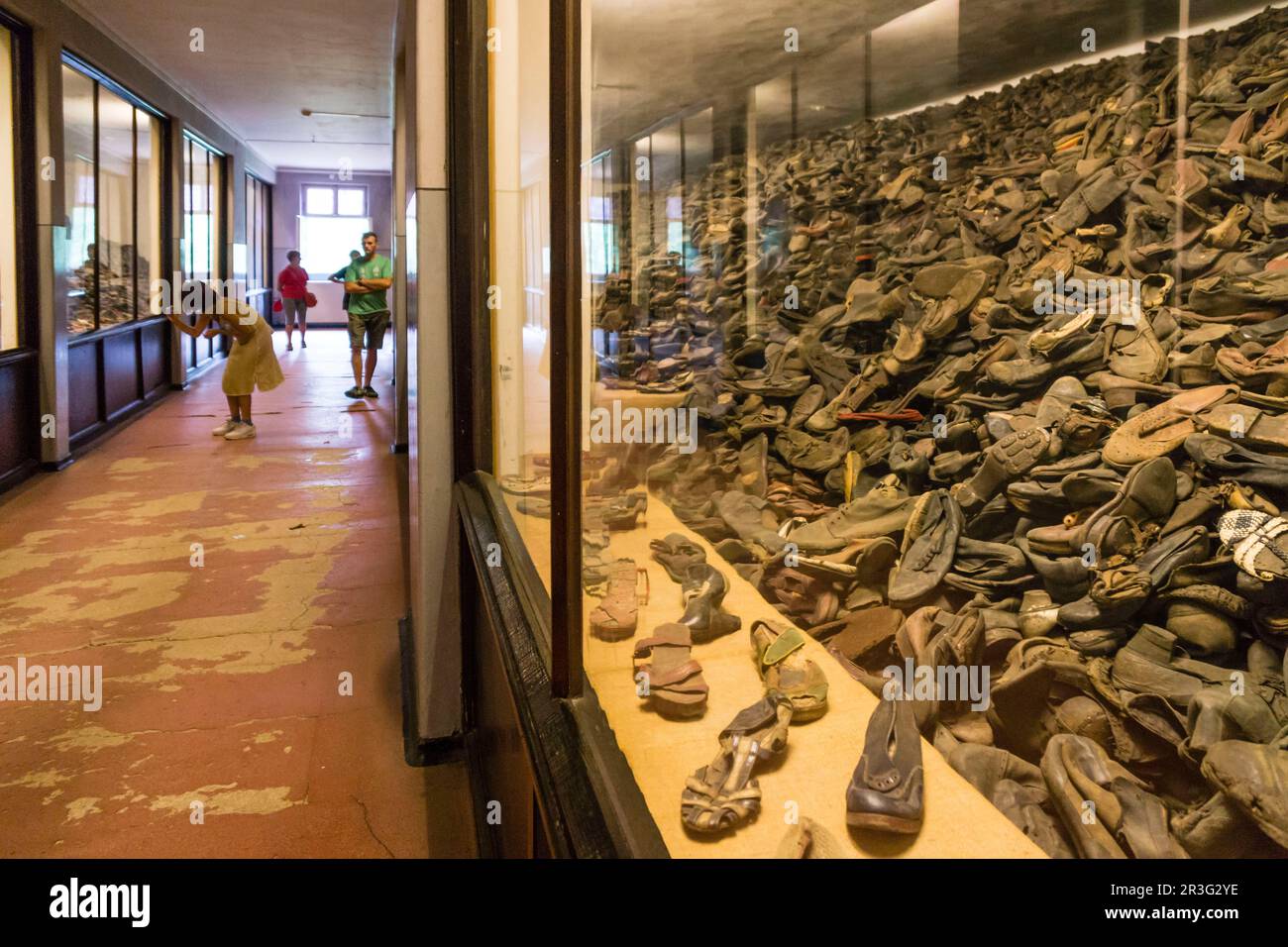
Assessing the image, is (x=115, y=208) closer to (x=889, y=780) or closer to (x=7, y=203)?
(x=7, y=203)

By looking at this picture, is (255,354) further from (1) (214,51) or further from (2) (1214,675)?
(2) (1214,675)

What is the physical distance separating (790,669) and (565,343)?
25.4 inches

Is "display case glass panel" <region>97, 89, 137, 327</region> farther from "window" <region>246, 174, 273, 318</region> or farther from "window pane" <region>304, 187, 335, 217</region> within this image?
"window pane" <region>304, 187, 335, 217</region>

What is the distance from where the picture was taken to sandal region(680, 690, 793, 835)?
1159 millimetres

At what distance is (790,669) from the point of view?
5.29 feet

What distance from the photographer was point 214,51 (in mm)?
9172

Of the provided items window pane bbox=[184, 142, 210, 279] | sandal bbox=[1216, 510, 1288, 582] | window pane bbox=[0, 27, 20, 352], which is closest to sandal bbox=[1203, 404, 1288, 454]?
sandal bbox=[1216, 510, 1288, 582]

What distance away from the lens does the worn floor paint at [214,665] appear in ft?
8.64

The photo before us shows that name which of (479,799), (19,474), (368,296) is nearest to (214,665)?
(479,799)

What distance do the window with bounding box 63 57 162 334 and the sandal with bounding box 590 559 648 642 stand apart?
6855mm
